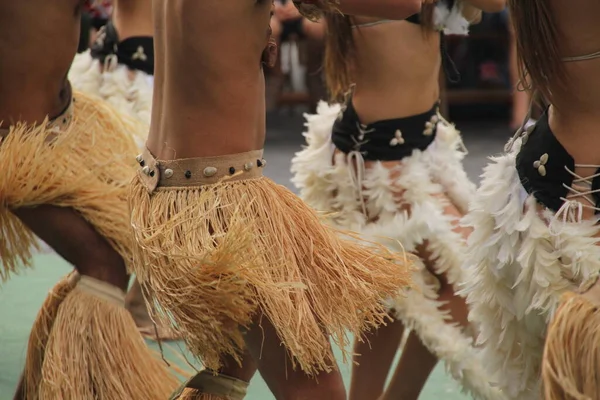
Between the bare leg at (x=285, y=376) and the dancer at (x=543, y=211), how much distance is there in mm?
400

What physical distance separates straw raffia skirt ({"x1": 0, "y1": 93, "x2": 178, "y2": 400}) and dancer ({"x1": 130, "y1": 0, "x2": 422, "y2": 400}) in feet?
1.53

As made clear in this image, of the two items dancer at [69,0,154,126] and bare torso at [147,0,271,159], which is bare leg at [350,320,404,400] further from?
dancer at [69,0,154,126]

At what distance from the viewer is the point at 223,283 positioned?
1972 mm

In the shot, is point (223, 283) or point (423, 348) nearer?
point (223, 283)

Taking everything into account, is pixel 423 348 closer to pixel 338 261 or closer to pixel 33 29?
pixel 338 261

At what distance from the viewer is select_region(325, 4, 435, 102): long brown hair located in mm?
2830

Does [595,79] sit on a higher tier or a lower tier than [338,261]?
higher

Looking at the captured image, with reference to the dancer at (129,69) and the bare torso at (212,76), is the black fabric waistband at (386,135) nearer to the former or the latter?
the bare torso at (212,76)

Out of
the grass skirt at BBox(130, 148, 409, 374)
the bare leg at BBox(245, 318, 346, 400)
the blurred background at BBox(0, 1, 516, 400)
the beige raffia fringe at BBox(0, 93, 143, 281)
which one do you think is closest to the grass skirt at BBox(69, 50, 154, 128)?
the beige raffia fringe at BBox(0, 93, 143, 281)

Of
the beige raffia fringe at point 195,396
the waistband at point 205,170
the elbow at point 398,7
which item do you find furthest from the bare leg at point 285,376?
the elbow at point 398,7

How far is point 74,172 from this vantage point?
272 cm

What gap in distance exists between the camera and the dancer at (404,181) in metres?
2.79

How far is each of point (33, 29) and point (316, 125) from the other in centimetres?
90

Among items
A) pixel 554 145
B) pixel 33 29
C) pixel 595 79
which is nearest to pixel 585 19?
pixel 595 79
